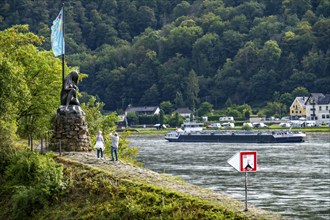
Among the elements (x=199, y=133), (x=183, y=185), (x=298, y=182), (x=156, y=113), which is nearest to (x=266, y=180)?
(x=298, y=182)

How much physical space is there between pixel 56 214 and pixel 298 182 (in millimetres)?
27275

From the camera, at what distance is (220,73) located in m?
194

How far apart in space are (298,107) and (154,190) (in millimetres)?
147741

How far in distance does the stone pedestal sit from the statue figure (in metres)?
0.34

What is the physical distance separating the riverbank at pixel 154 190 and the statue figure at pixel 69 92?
2.83 meters

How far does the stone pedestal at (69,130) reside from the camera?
29.3 metres

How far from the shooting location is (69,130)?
29.5 m

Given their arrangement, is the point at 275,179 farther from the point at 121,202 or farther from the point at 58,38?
the point at 121,202

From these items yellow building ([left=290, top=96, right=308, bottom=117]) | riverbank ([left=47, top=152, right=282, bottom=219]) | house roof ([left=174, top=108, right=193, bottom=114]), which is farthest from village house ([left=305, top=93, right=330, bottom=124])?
riverbank ([left=47, top=152, right=282, bottom=219])

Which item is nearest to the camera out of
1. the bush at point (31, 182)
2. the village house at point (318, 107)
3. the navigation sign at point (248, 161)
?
the navigation sign at point (248, 161)

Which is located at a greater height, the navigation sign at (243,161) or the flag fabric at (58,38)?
the flag fabric at (58,38)

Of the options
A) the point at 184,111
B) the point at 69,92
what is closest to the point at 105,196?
the point at 69,92

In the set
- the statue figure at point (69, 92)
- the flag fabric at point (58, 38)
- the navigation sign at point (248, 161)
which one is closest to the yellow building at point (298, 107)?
the flag fabric at point (58, 38)

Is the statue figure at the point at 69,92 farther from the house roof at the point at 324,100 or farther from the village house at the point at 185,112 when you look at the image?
the village house at the point at 185,112
